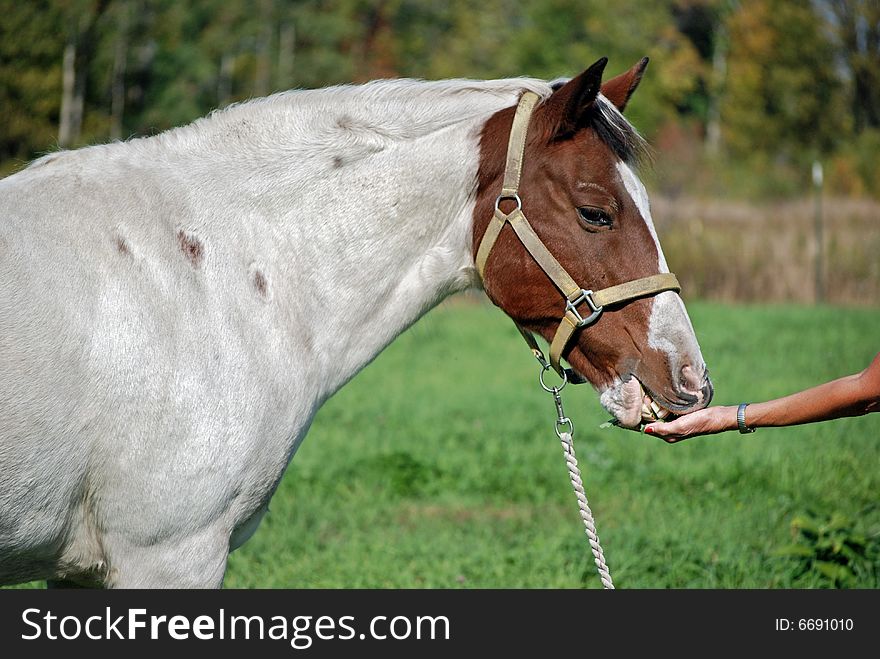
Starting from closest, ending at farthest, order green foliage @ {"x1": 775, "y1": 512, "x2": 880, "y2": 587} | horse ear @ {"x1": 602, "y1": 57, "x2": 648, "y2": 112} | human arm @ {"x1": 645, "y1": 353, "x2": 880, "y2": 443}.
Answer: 1. human arm @ {"x1": 645, "y1": 353, "x2": 880, "y2": 443}
2. horse ear @ {"x1": 602, "y1": 57, "x2": 648, "y2": 112}
3. green foliage @ {"x1": 775, "y1": 512, "x2": 880, "y2": 587}

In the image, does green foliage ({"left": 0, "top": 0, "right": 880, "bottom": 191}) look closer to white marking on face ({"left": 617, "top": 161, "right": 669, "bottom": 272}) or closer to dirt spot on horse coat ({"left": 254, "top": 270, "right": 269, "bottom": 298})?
dirt spot on horse coat ({"left": 254, "top": 270, "right": 269, "bottom": 298})

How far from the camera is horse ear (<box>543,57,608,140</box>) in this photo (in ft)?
8.47

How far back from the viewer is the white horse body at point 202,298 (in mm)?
2377

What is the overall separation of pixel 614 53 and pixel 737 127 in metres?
5.82

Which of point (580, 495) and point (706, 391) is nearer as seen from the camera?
point (706, 391)

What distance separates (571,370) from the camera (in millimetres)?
2867

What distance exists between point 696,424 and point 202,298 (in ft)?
5.01

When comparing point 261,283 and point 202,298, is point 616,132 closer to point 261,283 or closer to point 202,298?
point 261,283

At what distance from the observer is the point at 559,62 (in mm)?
32219

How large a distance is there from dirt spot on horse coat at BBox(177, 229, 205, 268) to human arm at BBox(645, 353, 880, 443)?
1424mm

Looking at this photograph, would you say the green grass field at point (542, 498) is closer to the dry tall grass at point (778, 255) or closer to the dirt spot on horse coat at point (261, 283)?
the dirt spot on horse coat at point (261, 283)

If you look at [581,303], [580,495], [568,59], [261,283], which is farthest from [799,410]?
[568,59]

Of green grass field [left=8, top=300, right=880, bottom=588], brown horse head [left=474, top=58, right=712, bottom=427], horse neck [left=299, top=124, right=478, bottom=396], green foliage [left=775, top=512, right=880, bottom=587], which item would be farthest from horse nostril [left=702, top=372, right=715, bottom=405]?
green foliage [left=775, top=512, right=880, bottom=587]

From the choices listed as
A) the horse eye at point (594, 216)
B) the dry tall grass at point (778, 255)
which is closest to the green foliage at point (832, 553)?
the horse eye at point (594, 216)
